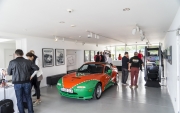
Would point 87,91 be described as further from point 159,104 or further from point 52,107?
point 159,104

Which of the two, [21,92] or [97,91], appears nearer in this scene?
[21,92]

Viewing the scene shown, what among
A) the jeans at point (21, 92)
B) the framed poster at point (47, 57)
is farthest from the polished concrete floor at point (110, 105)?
the framed poster at point (47, 57)

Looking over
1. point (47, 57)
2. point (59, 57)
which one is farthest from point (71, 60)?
point (47, 57)

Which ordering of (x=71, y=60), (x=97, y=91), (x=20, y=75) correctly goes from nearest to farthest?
(x=20, y=75), (x=97, y=91), (x=71, y=60)

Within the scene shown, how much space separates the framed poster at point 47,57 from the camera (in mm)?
6269

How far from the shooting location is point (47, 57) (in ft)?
21.2

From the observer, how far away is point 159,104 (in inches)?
146

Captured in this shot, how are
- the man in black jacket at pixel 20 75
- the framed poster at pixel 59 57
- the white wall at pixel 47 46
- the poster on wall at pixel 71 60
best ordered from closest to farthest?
the man in black jacket at pixel 20 75 < the white wall at pixel 47 46 < the framed poster at pixel 59 57 < the poster on wall at pixel 71 60

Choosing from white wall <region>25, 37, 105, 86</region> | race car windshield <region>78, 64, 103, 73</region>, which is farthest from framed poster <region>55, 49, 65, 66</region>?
race car windshield <region>78, 64, 103, 73</region>

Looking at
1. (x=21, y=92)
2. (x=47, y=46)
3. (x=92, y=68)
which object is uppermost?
(x=47, y=46)

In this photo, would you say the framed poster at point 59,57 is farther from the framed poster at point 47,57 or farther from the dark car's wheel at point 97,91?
the dark car's wheel at point 97,91

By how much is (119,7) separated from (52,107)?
320 cm

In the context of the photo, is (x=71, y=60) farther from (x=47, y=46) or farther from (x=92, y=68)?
(x=92, y=68)

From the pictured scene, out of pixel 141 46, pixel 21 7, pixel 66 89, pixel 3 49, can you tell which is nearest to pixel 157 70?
pixel 66 89
